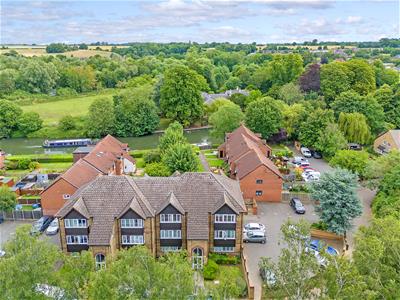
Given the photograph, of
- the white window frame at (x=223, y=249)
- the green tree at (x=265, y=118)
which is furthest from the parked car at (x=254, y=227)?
the green tree at (x=265, y=118)

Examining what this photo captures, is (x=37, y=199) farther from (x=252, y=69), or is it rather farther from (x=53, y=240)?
(x=252, y=69)

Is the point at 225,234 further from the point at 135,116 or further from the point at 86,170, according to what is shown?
the point at 135,116

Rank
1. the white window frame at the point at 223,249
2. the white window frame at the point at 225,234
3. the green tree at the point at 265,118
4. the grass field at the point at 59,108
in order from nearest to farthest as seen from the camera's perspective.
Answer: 1. the white window frame at the point at 225,234
2. the white window frame at the point at 223,249
3. the green tree at the point at 265,118
4. the grass field at the point at 59,108

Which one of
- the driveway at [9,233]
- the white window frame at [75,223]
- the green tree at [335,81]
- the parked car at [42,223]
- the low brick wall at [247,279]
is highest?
the green tree at [335,81]

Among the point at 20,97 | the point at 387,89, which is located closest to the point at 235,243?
the point at 387,89

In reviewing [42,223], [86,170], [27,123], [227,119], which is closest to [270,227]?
[86,170]

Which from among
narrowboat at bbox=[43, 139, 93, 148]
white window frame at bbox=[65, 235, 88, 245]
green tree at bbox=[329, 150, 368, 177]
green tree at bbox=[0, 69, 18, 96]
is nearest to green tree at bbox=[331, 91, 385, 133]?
green tree at bbox=[329, 150, 368, 177]

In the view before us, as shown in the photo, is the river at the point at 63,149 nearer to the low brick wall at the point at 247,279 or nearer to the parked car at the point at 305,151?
the parked car at the point at 305,151
